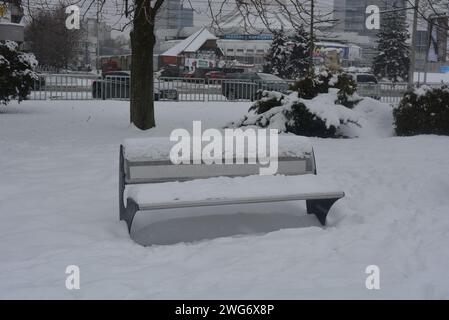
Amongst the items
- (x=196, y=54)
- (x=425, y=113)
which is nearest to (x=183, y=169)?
(x=425, y=113)

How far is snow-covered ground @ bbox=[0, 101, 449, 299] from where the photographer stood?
411 centimetres

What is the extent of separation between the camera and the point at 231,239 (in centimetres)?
523

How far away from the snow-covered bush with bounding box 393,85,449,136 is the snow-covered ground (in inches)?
113

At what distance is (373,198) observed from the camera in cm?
659

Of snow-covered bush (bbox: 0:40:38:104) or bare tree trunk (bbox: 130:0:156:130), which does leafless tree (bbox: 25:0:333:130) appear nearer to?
bare tree trunk (bbox: 130:0:156:130)

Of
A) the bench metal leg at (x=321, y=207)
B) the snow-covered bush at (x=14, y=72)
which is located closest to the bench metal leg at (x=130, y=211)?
the bench metal leg at (x=321, y=207)

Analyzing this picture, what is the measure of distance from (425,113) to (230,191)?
299 inches

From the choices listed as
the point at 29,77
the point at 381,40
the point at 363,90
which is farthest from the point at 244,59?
the point at 29,77

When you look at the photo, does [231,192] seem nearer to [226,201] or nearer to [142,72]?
[226,201]

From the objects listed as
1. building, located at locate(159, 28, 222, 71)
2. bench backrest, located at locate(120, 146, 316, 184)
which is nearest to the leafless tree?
bench backrest, located at locate(120, 146, 316, 184)

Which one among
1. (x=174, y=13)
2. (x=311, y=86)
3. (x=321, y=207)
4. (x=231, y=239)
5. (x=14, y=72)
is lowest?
(x=231, y=239)

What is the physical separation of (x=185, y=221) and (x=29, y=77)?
12.3 m

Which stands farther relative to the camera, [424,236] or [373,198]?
[373,198]

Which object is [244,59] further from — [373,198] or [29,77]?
[373,198]
